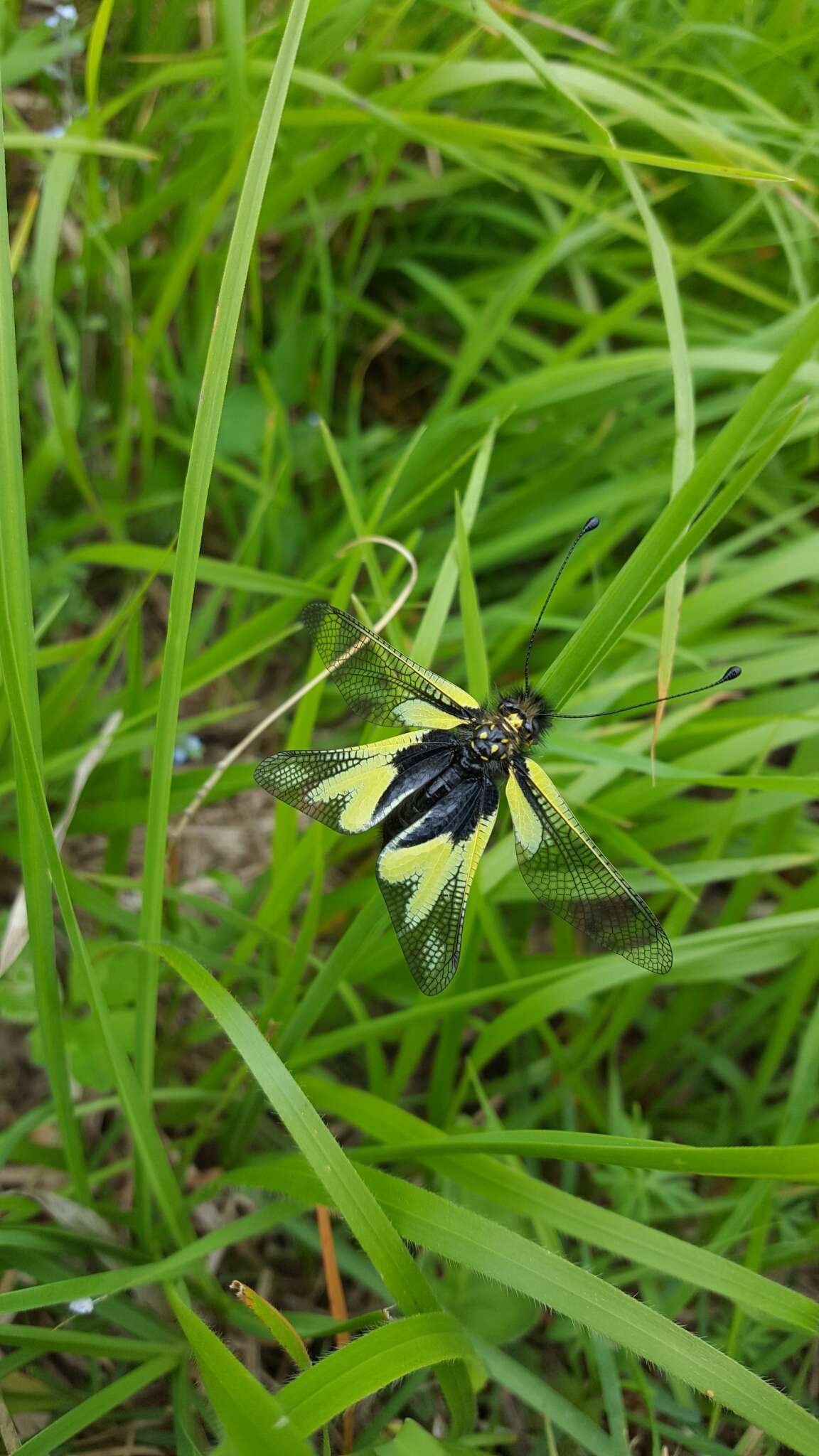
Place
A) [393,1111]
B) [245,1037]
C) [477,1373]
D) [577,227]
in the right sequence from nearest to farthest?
[245,1037], [477,1373], [393,1111], [577,227]

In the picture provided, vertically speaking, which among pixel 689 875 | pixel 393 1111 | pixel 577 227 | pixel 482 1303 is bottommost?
pixel 482 1303

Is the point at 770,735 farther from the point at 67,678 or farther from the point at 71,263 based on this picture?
the point at 71,263

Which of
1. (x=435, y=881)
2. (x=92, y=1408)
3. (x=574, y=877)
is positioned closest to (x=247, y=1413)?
(x=92, y=1408)

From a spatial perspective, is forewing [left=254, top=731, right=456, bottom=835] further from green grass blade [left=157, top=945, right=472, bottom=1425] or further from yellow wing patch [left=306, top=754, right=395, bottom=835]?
green grass blade [left=157, top=945, right=472, bottom=1425]

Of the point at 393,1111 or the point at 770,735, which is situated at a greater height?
the point at 770,735

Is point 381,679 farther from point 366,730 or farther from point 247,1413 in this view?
point 247,1413

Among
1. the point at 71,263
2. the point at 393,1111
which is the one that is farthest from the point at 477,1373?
the point at 71,263

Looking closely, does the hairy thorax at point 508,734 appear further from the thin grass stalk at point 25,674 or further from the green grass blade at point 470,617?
the thin grass stalk at point 25,674

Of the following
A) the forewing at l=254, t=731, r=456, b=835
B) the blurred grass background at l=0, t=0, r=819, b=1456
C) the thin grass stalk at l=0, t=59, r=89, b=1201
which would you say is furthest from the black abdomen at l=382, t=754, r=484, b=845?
the thin grass stalk at l=0, t=59, r=89, b=1201
